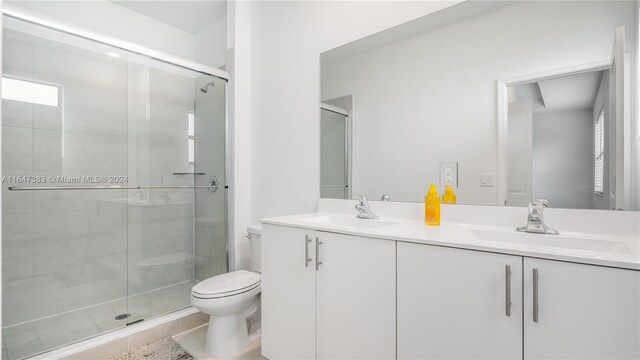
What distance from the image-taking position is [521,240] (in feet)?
3.79

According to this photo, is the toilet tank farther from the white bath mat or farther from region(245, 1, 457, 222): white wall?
the white bath mat

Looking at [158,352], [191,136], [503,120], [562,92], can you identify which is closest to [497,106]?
[503,120]

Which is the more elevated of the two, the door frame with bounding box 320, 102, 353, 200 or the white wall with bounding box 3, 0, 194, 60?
the white wall with bounding box 3, 0, 194, 60

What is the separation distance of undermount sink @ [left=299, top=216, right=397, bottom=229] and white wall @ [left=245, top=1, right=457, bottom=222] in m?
0.26

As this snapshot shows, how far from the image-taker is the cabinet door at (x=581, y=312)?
2.51 feet

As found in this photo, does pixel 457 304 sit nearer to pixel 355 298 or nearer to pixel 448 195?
pixel 355 298

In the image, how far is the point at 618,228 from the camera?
109cm

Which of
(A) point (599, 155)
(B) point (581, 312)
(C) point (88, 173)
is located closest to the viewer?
(B) point (581, 312)

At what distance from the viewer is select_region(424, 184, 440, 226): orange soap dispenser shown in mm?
1390

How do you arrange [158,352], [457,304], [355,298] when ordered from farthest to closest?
[158,352]
[355,298]
[457,304]

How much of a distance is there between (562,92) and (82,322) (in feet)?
9.19

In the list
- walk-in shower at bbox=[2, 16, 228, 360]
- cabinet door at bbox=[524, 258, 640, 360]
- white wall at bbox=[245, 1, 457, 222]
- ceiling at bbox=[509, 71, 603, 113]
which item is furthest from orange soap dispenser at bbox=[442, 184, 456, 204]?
walk-in shower at bbox=[2, 16, 228, 360]

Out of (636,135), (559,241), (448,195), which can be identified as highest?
(636,135)

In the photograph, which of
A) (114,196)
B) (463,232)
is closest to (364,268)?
(463,232)
